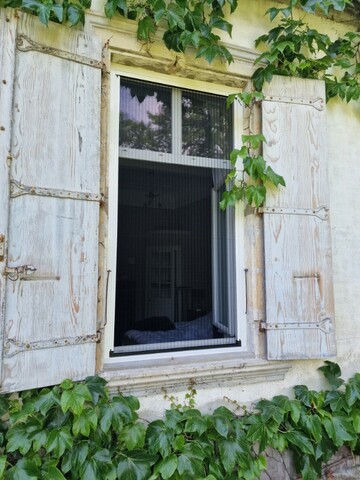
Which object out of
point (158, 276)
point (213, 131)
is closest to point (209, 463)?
point (158, 276)

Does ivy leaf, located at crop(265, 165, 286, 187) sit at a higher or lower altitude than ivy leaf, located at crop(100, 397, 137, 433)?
higher

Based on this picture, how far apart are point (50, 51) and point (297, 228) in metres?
1.60

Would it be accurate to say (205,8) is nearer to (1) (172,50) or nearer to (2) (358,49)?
(1) (172,50)

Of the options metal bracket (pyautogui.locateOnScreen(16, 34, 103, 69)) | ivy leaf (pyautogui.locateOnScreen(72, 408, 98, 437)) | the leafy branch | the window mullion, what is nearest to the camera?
ivy leaf (pyautogui.locateOnScreen(72, 408, 98, 437))

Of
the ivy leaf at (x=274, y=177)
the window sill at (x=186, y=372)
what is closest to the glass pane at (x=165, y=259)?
the window sill at (x=186, y=372)

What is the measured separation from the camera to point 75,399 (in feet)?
4.33

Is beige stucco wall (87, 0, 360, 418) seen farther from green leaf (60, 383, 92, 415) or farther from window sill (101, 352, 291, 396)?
green leaf (60, 383, 92, 415)

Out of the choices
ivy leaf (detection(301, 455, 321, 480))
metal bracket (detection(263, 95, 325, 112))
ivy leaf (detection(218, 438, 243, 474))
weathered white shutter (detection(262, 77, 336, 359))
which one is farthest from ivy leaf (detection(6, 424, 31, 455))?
metal bracket (detection(263, 95, 325, 112))

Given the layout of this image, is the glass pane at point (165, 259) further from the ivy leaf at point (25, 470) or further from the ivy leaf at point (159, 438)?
the ivy leaf at point (25, 470)

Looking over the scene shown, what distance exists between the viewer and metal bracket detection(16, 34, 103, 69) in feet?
4.74

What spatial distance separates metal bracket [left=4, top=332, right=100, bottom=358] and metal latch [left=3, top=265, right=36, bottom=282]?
0.26 m

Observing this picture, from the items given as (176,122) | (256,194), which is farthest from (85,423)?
(176,122)

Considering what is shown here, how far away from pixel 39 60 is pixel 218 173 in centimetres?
112

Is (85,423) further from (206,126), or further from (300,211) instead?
(206,126)
